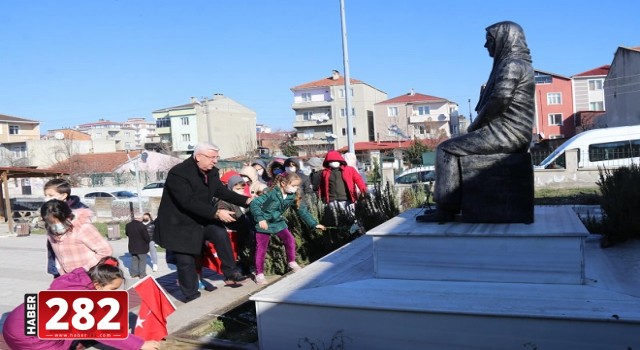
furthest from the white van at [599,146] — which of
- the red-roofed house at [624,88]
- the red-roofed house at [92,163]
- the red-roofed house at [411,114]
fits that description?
the red-roofed house at [411,114]

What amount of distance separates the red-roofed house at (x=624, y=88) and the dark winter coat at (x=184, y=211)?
129 feet

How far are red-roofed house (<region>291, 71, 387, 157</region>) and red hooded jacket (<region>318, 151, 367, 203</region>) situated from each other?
2463 inches

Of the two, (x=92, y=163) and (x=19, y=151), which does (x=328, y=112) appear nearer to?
(x=92, y=163)

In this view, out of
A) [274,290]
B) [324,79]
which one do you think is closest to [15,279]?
[274,290]

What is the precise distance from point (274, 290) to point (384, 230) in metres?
1.01

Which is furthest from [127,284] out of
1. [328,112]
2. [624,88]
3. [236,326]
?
[328,112]

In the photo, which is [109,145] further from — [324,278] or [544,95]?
[324,278]

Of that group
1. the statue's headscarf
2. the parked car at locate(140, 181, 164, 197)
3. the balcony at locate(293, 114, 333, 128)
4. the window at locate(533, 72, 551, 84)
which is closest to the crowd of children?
the statue's headscarf

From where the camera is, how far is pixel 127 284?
8406mm

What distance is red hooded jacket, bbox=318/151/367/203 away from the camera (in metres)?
8.54

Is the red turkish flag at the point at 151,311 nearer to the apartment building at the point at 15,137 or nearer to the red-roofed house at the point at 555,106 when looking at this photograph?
the red-roofed house at the point at 555,106

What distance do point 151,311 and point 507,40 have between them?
12.3 ft

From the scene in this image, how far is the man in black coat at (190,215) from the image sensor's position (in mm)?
5508

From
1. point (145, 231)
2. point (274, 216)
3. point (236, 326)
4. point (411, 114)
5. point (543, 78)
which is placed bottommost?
point (236, 326)
